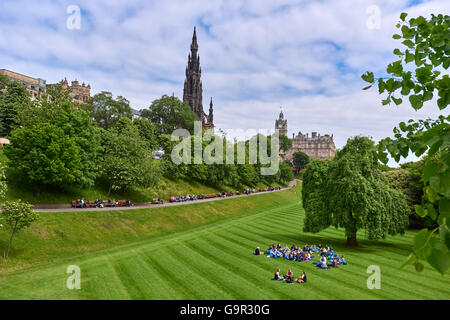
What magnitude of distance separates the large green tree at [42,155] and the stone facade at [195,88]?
322 ft

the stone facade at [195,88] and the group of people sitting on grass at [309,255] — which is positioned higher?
the stone facade at [195,88]

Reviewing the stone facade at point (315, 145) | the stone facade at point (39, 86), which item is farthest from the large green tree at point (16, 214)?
the stone facade at point (315, 145)

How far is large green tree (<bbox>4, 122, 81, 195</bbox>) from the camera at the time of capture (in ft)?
111

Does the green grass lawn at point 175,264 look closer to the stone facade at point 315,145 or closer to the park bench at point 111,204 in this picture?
the park bench at point 111,204

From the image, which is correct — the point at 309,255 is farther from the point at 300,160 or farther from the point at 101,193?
the point at 300,160

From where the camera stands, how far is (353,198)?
2898 cm

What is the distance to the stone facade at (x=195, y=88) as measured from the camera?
440 feet

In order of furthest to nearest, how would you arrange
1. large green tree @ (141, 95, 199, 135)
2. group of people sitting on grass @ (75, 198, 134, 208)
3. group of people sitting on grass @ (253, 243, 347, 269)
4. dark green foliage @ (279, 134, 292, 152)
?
dark green foliage @ (279, 134, 292, 152) < large green tree @ (141, 95, 199, 135) < group of people sitting on grass @ (75, 198, 134, 208) < group of people sitting on grass @ (253, 243, 347, 269)

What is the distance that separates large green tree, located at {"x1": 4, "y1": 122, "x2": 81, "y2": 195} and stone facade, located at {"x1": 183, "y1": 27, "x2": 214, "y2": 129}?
97998mm

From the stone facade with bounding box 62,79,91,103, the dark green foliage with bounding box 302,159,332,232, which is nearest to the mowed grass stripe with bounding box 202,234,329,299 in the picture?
the dark green foliage with bounding box 302,159,332,232

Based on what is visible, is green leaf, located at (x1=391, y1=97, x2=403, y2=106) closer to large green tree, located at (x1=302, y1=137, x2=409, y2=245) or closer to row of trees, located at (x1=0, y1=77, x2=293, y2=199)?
large green tree, located at (x1=302, y1=137, x2=409, y2=245)

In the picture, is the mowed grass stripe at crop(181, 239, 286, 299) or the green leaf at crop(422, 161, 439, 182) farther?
the mowed grass stripe at crop(181, 239, 286, 299)

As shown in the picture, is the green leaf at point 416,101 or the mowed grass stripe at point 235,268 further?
the mowed grass stripe at point 235,268
